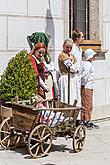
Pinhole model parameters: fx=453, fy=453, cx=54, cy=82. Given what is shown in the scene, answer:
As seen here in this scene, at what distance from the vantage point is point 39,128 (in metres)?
6.66

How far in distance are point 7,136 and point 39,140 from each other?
0.73 meters

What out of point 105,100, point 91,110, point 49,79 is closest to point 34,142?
point 49,79

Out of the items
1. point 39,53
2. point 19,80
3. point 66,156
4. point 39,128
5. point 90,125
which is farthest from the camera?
point 90,125

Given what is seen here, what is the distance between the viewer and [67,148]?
7.43 meters

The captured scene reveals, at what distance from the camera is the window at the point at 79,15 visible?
9.78m

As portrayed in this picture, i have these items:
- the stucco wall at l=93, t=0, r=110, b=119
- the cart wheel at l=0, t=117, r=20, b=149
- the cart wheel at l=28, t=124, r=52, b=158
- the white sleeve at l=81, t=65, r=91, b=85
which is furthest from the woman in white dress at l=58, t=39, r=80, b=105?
the cart wheel at l=28, t=124, r=52, b=158

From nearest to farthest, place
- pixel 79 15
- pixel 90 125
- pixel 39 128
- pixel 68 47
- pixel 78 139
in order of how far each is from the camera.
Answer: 1. pixel 39 128
2. pixel 78 139
3. pixel 68 47
4. pixel 90 125
5. pixel 79 15

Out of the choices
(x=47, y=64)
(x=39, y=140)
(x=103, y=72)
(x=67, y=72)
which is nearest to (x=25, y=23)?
(x=47, y=64)

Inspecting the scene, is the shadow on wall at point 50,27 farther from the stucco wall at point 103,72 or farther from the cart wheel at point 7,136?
the cart wheel at point 7,136

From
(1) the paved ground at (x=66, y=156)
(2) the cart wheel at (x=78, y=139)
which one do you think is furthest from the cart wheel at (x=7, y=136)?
(2) the cart wheel at (x=78, y=139)

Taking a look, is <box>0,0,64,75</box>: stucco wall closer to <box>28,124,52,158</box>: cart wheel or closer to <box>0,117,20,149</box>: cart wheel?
<box>0,117,20,149</box>: cart wheel

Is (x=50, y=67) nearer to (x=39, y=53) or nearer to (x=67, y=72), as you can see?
(x=67, y=72)

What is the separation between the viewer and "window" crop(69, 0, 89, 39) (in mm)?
9781

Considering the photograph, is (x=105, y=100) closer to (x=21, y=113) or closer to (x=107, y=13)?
(x=107, y=13)
